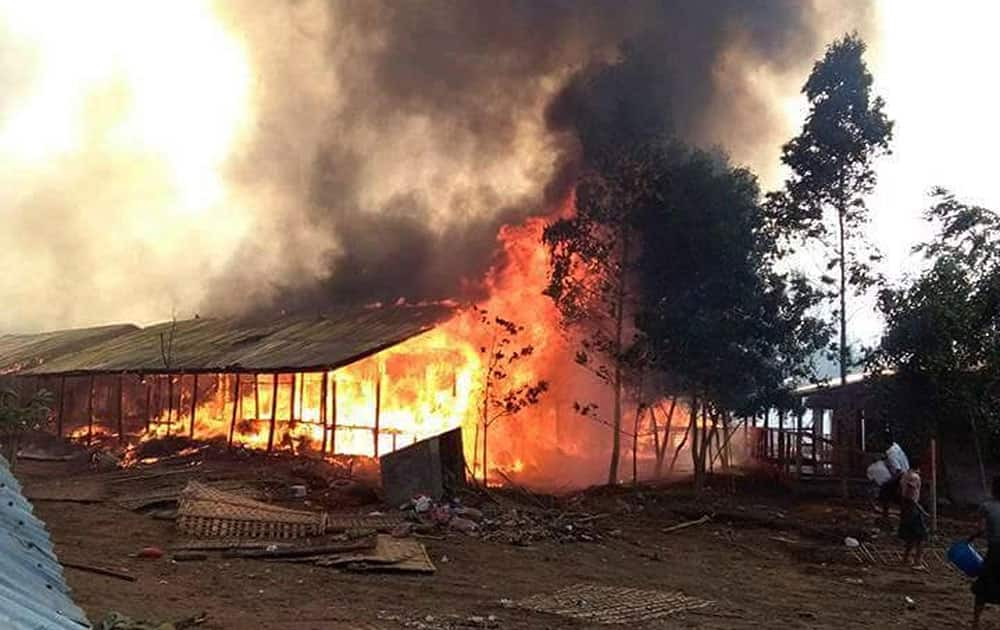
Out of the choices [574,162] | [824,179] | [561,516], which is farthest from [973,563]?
[574,162]

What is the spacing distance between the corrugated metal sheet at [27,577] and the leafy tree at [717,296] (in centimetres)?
1493

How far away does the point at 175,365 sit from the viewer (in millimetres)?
25766

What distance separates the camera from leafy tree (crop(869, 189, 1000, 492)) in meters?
17.4

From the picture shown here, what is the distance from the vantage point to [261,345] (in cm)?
2570

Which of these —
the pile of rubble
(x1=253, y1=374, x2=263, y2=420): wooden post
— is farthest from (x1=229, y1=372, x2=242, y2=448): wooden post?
the pile of rubble

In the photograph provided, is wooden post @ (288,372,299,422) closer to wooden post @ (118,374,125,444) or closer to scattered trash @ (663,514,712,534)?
wooden post @ (118,374,125,444)

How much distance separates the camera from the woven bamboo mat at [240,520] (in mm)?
13375

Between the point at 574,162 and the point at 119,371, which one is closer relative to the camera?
the point at 574,162

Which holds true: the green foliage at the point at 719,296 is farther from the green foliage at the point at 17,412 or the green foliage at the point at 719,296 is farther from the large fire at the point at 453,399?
the green foliage at the point at 17,412

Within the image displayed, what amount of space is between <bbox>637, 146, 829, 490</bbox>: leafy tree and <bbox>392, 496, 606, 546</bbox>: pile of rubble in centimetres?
504

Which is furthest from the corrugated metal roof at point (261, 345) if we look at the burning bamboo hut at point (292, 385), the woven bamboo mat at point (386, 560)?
the woven bamboo mat at point (386, 560)

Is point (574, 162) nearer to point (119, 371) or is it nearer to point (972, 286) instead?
point (972, 286)

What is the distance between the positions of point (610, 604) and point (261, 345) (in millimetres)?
18173

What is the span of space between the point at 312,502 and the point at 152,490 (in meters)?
3.80
